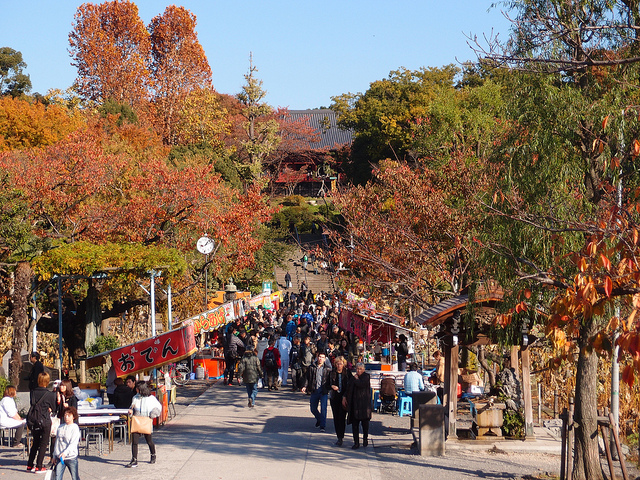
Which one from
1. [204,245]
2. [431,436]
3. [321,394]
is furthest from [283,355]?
[431,436]

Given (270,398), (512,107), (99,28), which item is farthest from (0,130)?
(512,107)

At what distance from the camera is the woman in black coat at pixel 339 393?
12.7 m

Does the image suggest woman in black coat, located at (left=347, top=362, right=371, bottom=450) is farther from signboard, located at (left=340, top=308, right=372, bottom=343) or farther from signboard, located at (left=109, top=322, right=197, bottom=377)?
signboard, located at (left=340, top=308, right=372, bottom=343)

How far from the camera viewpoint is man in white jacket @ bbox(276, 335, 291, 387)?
798 inches

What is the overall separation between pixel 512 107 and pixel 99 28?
42.3m

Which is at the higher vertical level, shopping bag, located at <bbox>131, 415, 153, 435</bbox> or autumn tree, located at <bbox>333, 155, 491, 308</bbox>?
autumn tree, located at <bbox>333, 155, 491, 308</bbox>

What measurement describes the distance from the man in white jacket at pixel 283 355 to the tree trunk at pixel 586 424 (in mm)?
11121

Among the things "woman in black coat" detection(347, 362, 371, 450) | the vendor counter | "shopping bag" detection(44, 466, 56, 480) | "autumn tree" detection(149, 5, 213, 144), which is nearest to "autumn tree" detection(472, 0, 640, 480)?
"woman in black coat" detection(347, 362, 371, 450)

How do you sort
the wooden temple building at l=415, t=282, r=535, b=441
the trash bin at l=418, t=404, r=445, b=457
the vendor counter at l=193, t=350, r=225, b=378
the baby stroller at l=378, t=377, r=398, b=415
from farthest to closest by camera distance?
the vendor counter at l=193, t=350, r=225, b=378 → the baby stroller at l=378, t=377, r=398, b=415 → the wooden temple building at l=415, t=282, r=535, b=441 → the trash bin at l=418, t=404, r=445, b=457

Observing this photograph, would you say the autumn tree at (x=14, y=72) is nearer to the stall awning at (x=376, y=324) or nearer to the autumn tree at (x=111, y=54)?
the autumn tree at (x=111, y=54)

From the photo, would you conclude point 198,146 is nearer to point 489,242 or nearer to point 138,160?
point 138,160

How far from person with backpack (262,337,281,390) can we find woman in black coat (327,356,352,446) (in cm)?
658

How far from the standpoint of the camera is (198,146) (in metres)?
41.1

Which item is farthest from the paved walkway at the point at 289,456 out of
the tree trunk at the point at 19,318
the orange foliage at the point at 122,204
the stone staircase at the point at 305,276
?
the stone staircase at the point at 305,276
